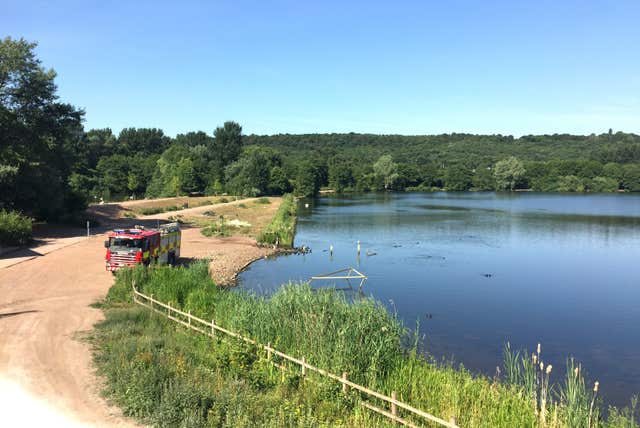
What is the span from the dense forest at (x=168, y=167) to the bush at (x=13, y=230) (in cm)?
474

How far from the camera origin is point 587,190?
488 ft

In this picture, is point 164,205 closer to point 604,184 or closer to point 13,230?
point 13,230

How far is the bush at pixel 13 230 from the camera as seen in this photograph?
34500mm

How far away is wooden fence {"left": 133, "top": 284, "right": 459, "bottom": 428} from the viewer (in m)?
11.1

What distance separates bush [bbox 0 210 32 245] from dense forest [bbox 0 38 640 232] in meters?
4.74

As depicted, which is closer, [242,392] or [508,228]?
[242,392]

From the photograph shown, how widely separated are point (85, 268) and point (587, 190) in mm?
152698

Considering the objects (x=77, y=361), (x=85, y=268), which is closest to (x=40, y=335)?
(x=77, y=361)

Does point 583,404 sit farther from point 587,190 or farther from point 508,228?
point 587,190

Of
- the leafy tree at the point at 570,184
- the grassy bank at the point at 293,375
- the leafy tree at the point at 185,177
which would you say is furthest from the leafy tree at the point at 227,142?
the grassy bank at the point at 293,375

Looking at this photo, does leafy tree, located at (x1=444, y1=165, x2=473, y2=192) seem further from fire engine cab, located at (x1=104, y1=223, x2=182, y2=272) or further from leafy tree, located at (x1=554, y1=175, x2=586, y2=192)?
fire engine cab, located at (x1=104, y1=223, x2=182, y2=272)

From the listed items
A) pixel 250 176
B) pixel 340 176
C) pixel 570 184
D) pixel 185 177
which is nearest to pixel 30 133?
pixel 185 177

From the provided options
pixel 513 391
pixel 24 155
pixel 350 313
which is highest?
pixel 24 155

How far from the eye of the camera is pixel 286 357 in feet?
46.5
